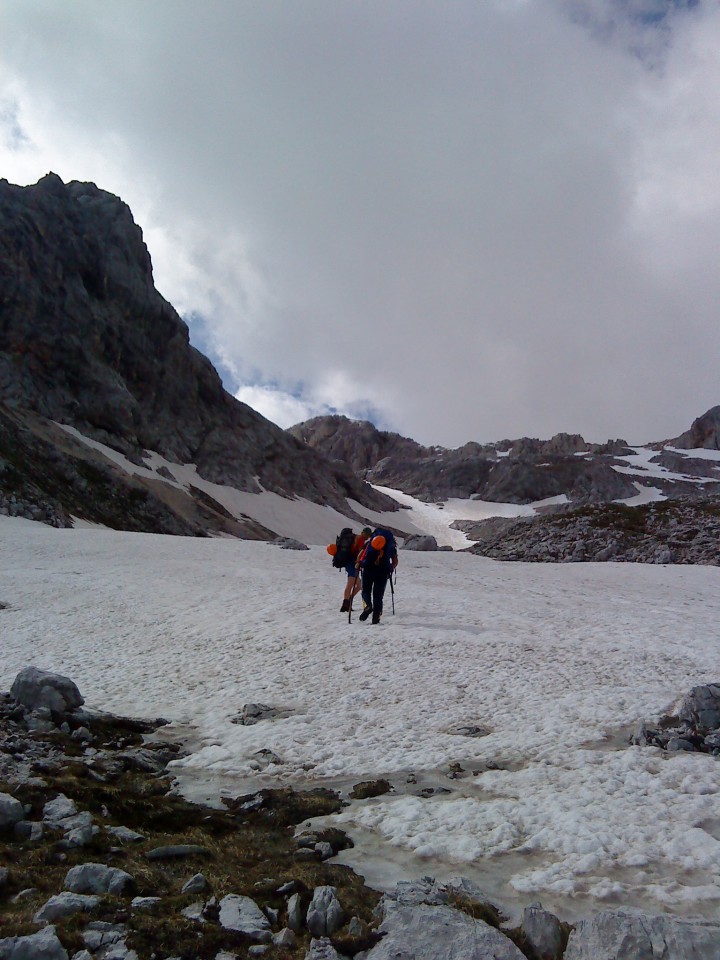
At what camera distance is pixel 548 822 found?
5.43 metres

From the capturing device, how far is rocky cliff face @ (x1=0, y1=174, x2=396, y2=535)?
7862 cm

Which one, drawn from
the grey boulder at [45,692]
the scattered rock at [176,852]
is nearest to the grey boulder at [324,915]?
the scattered rock at [176,852]

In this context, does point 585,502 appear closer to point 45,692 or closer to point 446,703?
point 446,703

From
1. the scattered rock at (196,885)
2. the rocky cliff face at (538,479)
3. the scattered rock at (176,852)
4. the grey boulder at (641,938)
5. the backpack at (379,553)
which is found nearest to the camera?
the grey boulder at (641,938)

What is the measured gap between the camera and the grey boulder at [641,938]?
11.8ft

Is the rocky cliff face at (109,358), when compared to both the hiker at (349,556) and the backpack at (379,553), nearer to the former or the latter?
the hiker at (349,556)

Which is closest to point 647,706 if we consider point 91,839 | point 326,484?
point 91,839

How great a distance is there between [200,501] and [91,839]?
2924 inches

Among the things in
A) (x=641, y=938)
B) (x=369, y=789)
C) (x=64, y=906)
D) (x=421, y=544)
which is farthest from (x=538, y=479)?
(x=64, y=906)

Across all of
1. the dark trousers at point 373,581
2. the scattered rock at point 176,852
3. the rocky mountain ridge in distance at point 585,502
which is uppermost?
the rocky mountain ridge in distance at point 585,502

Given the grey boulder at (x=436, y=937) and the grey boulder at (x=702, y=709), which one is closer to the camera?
the grey boulder at (x=436, y=937)

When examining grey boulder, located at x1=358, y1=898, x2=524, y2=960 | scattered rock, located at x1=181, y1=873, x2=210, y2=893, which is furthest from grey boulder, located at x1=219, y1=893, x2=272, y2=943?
grey boulder, located at x1=358, y1=898, x2=524, y2=960

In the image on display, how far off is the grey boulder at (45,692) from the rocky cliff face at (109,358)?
53861 mm

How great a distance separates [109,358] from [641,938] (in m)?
99.9
